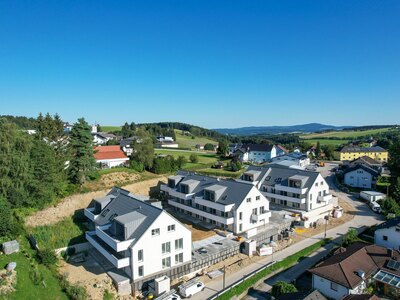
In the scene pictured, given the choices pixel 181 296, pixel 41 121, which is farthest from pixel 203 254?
pixel 41 121

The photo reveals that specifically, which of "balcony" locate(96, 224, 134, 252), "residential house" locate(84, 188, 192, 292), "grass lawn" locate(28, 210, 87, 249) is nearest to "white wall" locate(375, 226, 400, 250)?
"residential house" locate(84, 188, 192, 292)

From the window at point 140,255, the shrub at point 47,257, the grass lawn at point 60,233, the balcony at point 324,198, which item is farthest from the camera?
the balcony at point 324,198

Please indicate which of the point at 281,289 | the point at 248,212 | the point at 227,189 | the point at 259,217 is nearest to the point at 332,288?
the point at 281,289

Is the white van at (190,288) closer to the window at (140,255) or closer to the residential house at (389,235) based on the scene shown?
the window at (140,255)

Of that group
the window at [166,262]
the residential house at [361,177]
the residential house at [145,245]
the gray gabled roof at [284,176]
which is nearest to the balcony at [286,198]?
the gray gabled roof at [284,176]

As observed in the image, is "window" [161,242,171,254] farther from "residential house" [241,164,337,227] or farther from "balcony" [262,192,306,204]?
"balcony" [262,192,306,204]

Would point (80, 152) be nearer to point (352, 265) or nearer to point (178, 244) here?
point (178, 244)

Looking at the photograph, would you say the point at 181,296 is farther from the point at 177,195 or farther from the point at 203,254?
the point at 177,195
